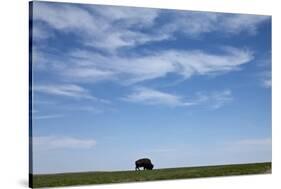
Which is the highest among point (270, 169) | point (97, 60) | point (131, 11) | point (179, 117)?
point (131, 11)

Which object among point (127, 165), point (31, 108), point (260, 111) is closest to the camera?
point (31, 108)

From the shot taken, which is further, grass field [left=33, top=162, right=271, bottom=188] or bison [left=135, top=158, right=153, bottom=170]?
bison [left=135, top=158, right=153, bottom=170]

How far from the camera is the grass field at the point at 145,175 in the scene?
9.26m

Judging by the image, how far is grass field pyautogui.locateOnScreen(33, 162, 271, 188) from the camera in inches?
364

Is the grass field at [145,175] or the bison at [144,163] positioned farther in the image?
the bison at [144,163]

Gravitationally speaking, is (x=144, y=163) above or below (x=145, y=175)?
above

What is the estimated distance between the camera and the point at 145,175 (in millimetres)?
9758

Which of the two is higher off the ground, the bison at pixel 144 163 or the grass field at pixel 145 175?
the bison at pixel 144 163

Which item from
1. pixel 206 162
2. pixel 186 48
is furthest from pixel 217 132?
pixel 186 48

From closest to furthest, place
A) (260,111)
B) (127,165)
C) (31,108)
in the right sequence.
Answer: (31,108)
(127,165)
(260,111)

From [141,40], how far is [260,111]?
7.02 ft
